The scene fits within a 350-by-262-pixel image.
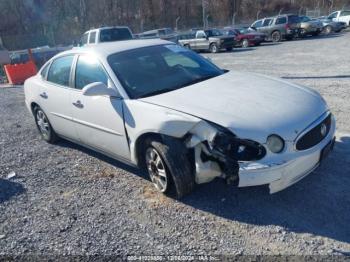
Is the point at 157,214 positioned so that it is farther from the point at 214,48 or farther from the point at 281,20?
the point at 281,20

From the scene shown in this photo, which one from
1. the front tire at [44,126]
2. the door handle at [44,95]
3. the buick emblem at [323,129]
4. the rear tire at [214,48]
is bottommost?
the rear tire at [214,48]

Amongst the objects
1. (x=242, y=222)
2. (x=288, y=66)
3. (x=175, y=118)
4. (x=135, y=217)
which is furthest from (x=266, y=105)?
(x=288, y=66)

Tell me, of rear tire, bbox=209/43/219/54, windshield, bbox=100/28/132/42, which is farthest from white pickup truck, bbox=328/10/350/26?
Result: windshield, bbox=100/28/132/42

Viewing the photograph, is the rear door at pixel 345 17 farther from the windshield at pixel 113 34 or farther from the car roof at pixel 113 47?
A: the car roof at pixel 113 47

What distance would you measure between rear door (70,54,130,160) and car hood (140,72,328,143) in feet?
1.65

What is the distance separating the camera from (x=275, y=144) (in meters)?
2.97

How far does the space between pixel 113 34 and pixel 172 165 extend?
12505mm

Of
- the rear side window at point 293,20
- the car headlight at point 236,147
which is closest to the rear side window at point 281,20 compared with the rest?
the rear side window at point 293,20

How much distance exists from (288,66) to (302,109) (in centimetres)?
931

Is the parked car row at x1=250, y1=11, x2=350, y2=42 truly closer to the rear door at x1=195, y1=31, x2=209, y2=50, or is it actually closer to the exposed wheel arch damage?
the rear door at x1=195, y1=31, x2=209, y2=50

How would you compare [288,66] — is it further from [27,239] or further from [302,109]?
[27,239]

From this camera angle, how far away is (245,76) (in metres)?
4.24

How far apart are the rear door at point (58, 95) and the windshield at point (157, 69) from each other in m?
0.98

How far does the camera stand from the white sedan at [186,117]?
2.98 m
